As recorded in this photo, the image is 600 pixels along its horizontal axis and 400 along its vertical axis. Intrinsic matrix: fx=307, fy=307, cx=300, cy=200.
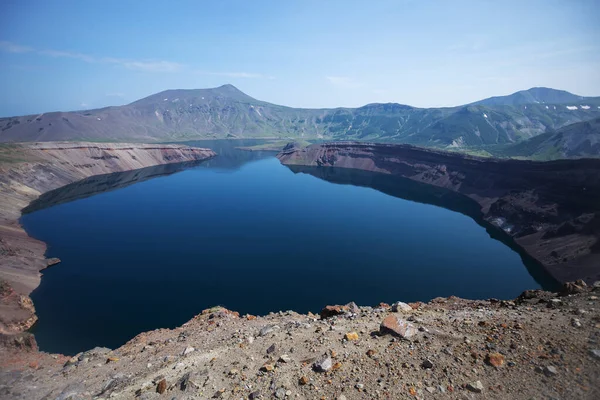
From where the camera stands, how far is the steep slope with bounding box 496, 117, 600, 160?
155250 millimetres

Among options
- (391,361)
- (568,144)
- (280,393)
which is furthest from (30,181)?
(568,144)

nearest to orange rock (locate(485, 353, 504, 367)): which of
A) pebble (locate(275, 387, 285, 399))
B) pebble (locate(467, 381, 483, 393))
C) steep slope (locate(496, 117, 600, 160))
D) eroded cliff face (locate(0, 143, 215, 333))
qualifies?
pebble (locate(467, 381, 483, 393))

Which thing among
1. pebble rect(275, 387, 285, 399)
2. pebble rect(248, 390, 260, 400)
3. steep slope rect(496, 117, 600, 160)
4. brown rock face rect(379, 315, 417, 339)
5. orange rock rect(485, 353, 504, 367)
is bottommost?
pebble rect(248, 390, 260, 400)

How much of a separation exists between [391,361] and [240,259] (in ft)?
164

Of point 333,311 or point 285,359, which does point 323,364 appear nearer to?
point 285,359

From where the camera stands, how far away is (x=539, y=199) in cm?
8506

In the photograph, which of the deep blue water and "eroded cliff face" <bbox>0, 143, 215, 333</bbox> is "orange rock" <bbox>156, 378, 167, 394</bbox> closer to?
the deep blue water

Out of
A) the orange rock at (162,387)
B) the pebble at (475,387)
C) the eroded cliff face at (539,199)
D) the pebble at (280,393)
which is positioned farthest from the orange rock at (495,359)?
the eroded cliff face at (539,199)

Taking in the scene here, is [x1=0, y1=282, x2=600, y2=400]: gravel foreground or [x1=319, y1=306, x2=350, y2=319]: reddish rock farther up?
[x1=0, y1=282, x2=600, y2=400]: gravel foreground

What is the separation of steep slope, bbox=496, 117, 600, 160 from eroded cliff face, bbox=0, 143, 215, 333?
8146 inches

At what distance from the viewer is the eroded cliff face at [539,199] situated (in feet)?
200

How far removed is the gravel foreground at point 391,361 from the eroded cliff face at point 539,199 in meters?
52.0

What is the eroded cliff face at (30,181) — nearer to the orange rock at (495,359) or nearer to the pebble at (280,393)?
the pebble at (280,393)

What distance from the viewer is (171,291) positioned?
160ft
